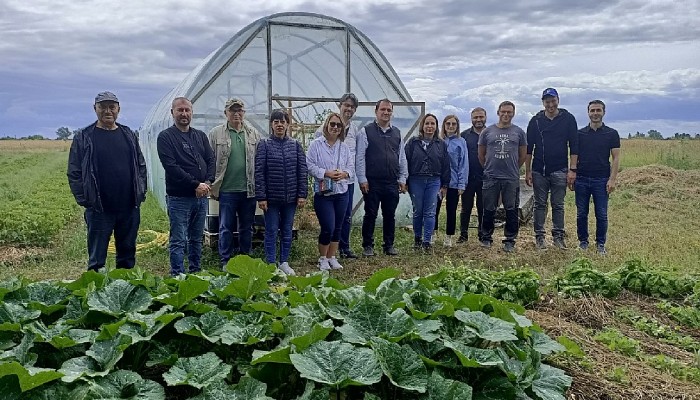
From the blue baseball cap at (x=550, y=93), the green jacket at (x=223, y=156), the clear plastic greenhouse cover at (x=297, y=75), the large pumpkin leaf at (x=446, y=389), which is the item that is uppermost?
the clear plastic greenhouse cover at (x=297, y=75)

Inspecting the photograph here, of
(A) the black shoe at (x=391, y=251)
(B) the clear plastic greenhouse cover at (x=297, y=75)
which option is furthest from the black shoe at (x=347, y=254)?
(B) the clear plastic greenhouse cover at (x=297, y=75)

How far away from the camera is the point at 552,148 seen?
6949 mm

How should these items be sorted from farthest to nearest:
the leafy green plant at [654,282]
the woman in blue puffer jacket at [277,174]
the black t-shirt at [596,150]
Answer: the black t-shirt at [596,150] → the woman in blue puffer jacket at [277,174] → the leafy green plant at [654,282]

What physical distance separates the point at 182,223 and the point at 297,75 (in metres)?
4.04

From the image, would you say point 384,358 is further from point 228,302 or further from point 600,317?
point 600,317

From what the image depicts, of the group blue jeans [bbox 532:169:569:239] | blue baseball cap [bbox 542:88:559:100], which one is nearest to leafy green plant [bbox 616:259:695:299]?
blue jeans [bbox 532:169:569:239]

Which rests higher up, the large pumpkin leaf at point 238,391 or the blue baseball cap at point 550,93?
the blue baseball cap at point 550,93

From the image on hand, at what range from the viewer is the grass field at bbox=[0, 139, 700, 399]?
3221 mm

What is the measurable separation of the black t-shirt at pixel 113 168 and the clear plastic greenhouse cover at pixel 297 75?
312 centimetres

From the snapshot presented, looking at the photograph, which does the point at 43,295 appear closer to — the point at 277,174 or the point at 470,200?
the point at 277,174

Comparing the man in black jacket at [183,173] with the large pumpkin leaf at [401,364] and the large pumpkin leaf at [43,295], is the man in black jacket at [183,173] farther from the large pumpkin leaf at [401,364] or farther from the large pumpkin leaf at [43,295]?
the large pumpkin leaf at [401,364]

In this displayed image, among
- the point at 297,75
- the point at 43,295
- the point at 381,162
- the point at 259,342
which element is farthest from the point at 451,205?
the point at 43,295

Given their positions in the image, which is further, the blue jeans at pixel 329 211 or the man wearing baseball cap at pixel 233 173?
the blue jeans at pixel 329 211

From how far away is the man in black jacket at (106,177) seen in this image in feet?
15.9
